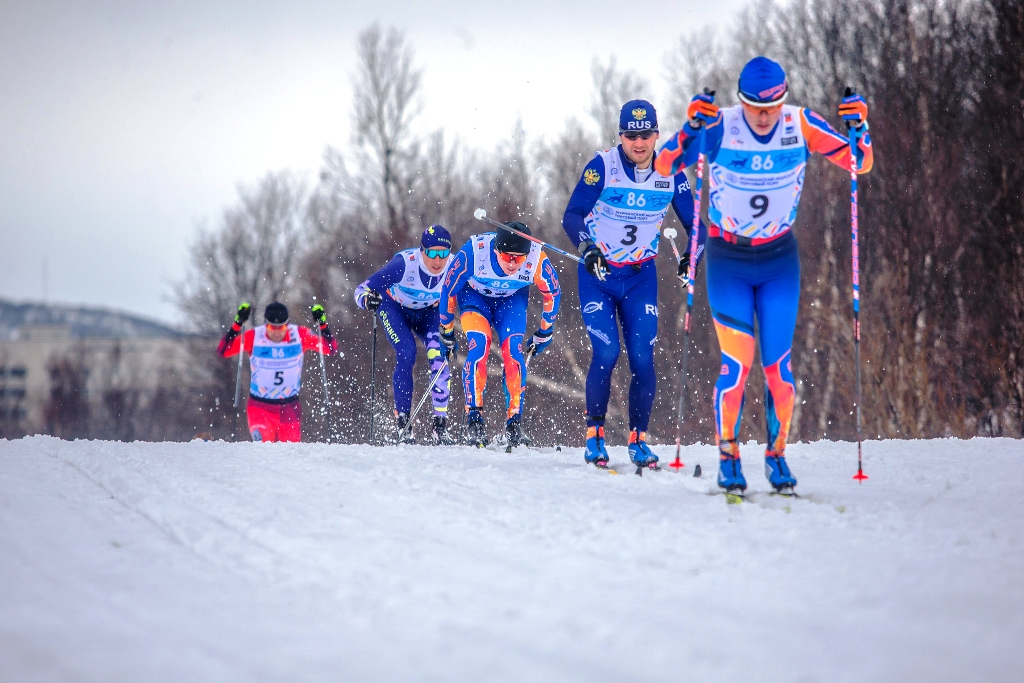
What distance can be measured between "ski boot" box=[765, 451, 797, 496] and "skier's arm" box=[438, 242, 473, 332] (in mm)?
3373

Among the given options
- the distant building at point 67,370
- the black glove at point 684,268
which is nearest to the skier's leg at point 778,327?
the black glove at point 684,268

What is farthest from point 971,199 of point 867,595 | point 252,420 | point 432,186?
point 432,186

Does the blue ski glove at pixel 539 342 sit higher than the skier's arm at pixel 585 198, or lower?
lower

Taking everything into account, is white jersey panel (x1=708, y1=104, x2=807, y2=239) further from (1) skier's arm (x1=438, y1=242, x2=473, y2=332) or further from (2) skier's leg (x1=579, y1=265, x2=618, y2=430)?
(1) skier's arm (x1=438, y1=242, x2=473, y2=332)

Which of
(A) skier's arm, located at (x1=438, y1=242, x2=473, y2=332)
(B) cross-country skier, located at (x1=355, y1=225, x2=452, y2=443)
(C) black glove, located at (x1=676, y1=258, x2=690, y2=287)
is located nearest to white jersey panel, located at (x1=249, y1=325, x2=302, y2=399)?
(B) cross-country skier, located at (x1=355, y1=225, x2=452, y2=443)

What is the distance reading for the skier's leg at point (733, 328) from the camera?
3.99m

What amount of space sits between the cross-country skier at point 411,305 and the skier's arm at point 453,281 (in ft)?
1.85

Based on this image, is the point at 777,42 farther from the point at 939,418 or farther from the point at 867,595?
the point at 867,595

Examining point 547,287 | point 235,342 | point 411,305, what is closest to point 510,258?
point 547,287

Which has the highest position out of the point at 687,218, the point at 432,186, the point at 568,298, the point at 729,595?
the point at 432,186

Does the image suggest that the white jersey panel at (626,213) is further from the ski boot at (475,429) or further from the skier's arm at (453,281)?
the ski boot at (475,429)

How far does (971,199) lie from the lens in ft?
41.9

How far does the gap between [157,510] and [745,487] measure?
244 cm

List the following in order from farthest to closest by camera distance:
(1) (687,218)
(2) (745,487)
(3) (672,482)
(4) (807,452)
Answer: (4) (807,452) < (1) (687,218) < (3) (672,482) < (2) (745,487)
